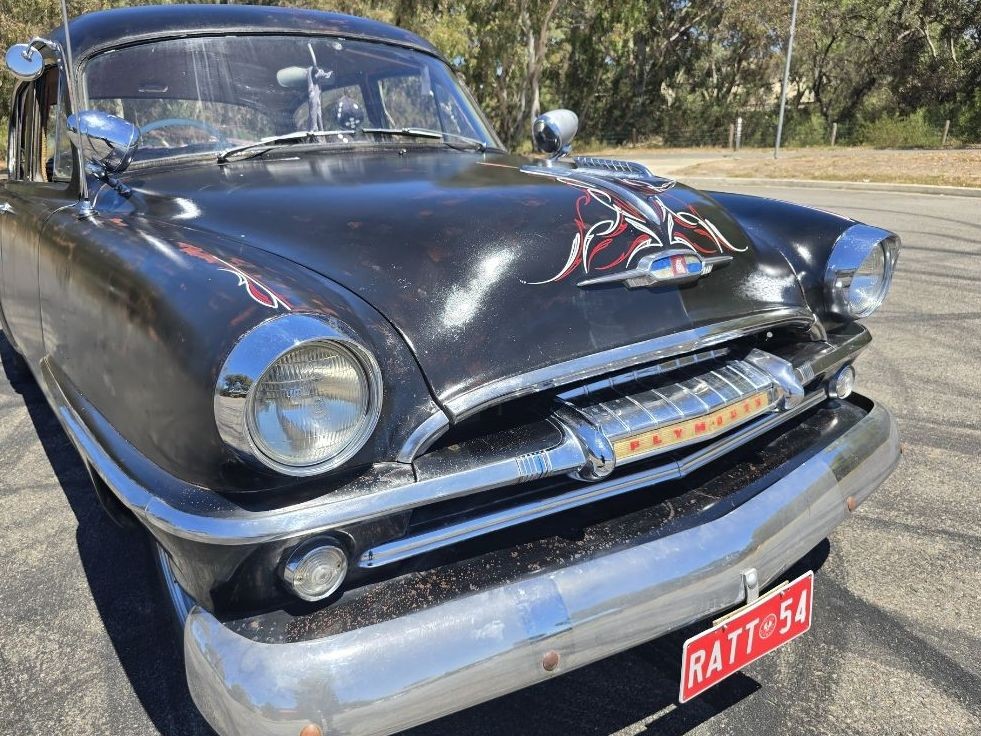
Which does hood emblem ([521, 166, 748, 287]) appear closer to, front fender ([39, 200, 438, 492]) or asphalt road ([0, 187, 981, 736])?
front fender ([39, 200, 438, 492])

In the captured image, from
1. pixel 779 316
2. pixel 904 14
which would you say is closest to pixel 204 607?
pixel 779 316

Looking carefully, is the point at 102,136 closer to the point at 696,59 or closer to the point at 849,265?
the point at 849,265

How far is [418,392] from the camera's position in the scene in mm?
1610

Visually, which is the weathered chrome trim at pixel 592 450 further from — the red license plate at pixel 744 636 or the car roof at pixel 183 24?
the car roof at pixel 183 24

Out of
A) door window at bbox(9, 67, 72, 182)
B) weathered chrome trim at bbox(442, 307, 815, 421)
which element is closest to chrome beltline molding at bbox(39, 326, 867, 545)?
weathered chrome trim at bbox(442, 307, 815, 421)

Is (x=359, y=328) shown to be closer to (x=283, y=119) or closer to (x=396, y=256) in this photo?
(x=396, y=256)

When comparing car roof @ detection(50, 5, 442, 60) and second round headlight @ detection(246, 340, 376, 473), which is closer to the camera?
second round headlight @ detection(246, 340, 376, 473)

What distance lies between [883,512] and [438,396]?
6.90 ft

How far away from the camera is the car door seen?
2.80 meters

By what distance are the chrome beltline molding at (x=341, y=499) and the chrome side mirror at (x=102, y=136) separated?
3.48ft

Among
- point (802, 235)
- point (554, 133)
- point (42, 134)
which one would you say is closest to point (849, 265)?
point (802, 235)

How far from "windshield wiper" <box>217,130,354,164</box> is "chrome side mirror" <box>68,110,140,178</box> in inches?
13.8

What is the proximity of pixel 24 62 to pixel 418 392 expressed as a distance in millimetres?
1956

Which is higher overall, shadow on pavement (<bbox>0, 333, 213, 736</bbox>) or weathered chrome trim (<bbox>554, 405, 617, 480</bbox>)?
weathered chrome trim (<bbox>554, 405, 617, 480</bbox>)
